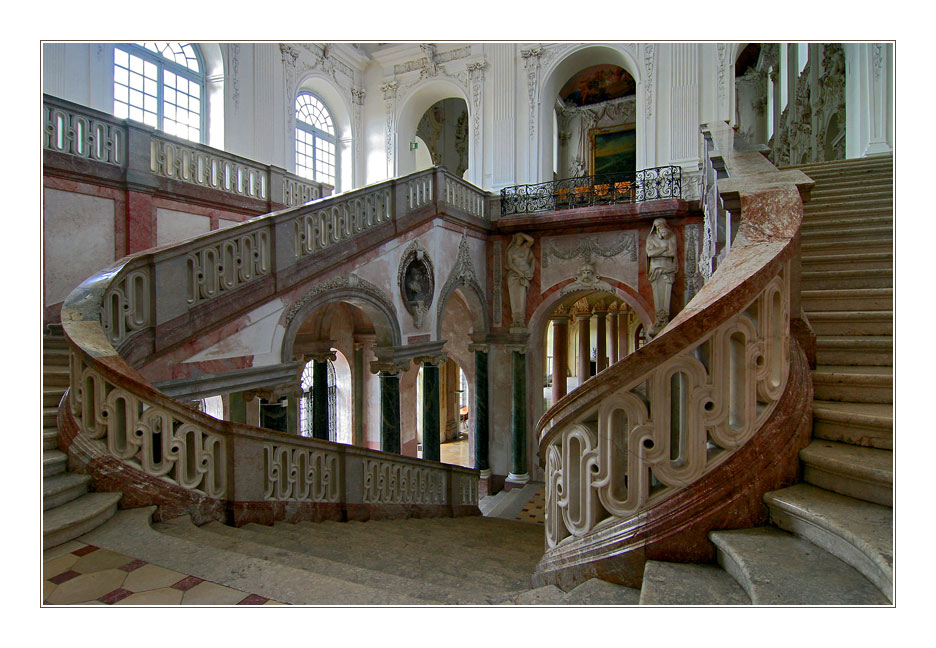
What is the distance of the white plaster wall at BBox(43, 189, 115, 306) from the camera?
6367mm

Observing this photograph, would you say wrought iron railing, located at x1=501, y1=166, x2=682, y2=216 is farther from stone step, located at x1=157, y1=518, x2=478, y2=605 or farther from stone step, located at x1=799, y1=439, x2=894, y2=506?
stone step, located at x1=157, y1=518, x2=478, y2=605

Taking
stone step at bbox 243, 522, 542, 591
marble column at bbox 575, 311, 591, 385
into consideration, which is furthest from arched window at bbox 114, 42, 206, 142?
marble column at bbox 575, 311, 591, 385

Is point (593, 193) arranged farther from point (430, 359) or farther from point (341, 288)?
point (341, 288)

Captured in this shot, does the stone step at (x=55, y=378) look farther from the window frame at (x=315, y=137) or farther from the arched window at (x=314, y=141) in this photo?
the arched window at (x=314, y=141)

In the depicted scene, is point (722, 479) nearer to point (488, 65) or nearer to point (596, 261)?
point (596, 261)

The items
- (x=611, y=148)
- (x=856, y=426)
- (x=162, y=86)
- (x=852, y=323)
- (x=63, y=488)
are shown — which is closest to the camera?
(x=856, y=426)

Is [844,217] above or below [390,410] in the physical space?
above

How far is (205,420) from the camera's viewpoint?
3844 millimetres

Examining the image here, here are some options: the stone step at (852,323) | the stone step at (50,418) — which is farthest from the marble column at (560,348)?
the stone step at (50,418)

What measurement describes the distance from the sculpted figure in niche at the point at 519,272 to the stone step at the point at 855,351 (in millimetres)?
8862

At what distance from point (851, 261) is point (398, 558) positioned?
13.9ft

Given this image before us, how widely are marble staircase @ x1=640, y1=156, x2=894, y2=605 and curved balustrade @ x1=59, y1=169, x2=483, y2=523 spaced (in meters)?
3.10

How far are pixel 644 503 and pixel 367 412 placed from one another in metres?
11.5

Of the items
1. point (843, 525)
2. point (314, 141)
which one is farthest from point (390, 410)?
point (314, 141)
